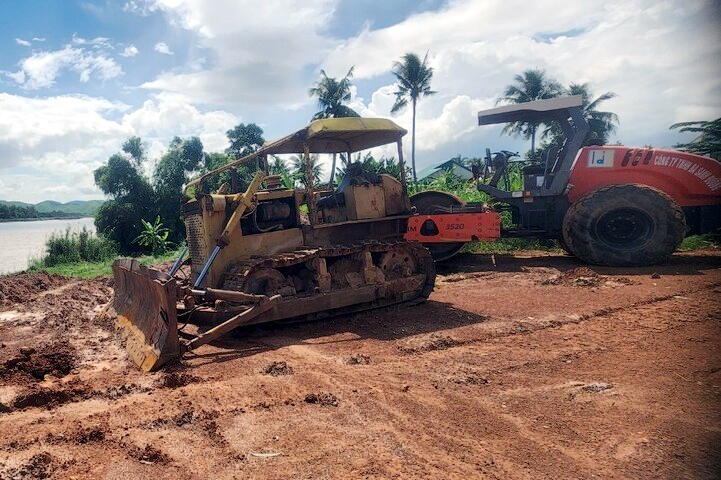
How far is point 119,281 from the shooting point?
7359 mm

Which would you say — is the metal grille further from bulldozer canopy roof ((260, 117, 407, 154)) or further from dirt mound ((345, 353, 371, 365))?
dirt mound ((345, 353, 371, 365))

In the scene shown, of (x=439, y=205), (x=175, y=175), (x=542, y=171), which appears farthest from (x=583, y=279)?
(x=175, y=175)

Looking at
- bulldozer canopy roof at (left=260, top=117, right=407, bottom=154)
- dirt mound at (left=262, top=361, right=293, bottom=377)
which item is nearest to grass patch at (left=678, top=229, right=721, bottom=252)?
bulldozer canopy roof at (left=260, top=117, right=407, bottom=154)

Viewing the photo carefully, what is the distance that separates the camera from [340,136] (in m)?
7.55

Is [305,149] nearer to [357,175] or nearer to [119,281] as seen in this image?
[357,175]

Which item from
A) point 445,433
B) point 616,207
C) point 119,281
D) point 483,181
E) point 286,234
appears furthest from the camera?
point 483,181

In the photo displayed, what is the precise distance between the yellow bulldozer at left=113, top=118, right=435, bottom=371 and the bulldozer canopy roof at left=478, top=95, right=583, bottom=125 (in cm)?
349

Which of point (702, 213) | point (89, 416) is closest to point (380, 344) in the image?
point (89, 416)

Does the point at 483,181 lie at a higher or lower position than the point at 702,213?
higher

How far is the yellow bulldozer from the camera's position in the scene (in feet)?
18.1

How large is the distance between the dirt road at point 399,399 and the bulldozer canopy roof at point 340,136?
8.57ft

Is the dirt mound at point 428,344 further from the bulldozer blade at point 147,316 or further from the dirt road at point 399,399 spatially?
the bulldozer blade at point 147,316

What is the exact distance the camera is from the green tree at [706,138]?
132 cm

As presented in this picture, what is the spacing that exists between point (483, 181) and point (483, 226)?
6.82ft
